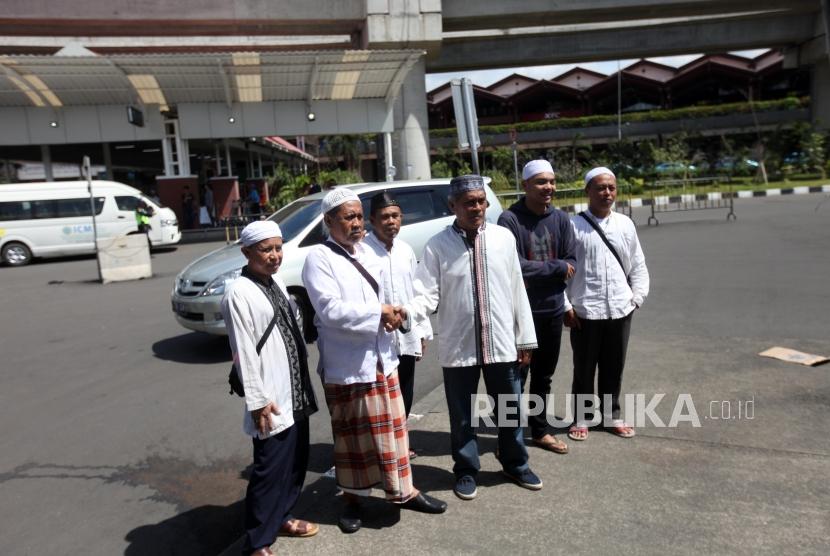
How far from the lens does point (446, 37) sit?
92.2 ft

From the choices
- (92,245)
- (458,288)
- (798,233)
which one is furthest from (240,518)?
(92,245)

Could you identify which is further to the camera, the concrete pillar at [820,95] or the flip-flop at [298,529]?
the concrete pillar at [820,95]

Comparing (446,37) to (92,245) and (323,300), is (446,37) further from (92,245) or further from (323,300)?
(323,300)

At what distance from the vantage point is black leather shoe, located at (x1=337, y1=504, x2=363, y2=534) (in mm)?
3330

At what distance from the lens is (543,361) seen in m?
4.24

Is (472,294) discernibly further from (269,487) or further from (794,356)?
(794,356)

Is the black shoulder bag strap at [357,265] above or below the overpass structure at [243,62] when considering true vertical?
below

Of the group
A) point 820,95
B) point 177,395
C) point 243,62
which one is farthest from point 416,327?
point 820,95

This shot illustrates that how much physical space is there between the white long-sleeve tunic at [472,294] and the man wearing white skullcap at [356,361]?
0.37 meters

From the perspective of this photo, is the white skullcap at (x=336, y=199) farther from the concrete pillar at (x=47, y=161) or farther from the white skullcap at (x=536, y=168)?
the concrete pillar at (x=47, y=161)

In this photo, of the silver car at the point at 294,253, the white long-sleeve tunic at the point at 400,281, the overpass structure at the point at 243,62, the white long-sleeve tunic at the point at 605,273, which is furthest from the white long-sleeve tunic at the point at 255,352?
the overpass structure at the point at 243,62

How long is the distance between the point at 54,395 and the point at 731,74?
5874 cm

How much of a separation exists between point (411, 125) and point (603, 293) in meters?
21.8

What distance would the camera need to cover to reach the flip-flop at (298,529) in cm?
331
